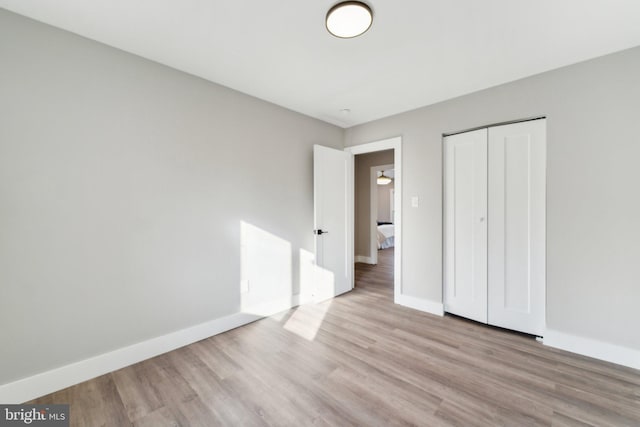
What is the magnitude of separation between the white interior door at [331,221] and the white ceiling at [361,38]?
1.11 m

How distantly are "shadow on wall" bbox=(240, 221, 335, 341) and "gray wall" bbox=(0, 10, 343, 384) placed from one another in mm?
126

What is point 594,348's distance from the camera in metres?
2.20

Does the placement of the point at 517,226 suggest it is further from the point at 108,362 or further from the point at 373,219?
the point at 108,362

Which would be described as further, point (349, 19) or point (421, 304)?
point (421, 304)

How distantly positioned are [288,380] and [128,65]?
280 cm

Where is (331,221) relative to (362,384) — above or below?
above

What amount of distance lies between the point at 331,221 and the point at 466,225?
5.45 feet

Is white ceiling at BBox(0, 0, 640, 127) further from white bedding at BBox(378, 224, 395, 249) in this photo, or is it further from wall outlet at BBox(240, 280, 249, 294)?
white bedding at BBox(378, 224, 395, 249)

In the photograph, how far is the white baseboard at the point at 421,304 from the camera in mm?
3126

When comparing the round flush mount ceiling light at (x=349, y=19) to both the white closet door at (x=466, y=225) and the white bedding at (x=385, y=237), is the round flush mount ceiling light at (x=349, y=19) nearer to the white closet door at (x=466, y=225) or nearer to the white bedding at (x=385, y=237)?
the white closet door at (x=466, y=225)

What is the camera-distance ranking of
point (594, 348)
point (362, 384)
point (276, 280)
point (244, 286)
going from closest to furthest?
point (362, 384) < point (594, 348) < point (244, 286) < point (276, 280)

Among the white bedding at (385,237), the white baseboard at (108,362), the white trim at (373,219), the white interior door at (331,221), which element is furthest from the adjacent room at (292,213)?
the white bedding at (385,237)

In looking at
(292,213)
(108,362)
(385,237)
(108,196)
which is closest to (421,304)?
(292,213)

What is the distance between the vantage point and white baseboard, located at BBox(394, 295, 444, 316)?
3.13 m
